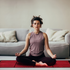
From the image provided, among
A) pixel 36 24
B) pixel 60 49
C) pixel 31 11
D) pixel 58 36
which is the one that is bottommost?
pixel 60 49

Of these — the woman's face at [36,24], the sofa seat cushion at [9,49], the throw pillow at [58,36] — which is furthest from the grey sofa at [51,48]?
the woman's face at [36,24]

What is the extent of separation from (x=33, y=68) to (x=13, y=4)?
2.81 metres

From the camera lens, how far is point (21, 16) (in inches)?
157

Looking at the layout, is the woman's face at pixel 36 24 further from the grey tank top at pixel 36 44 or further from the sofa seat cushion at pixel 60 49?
the sofa seat cushion at pixel 60 49

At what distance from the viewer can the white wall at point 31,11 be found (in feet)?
13.0

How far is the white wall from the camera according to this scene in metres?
3.96

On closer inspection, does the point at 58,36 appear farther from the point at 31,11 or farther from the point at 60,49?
the point at 31,11

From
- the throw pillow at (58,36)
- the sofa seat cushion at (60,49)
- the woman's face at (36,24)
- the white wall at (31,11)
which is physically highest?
the white wall at (31,11)

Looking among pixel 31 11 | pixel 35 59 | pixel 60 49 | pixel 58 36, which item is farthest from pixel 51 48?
pixel 31 11

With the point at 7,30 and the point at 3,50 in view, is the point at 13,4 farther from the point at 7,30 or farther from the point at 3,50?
the point at 3,50

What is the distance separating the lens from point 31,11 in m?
3.98

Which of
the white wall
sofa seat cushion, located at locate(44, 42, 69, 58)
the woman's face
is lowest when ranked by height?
sofa seat cushion, located at locate(44, 42, 69, 58)

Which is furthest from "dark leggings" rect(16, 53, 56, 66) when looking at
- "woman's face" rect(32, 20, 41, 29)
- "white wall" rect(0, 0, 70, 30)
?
"white wall" rect(0, 0, 70, 30)

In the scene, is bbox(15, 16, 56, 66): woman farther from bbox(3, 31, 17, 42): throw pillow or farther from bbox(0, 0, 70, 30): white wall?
bbox(0, 0, 70, 30): white wall
